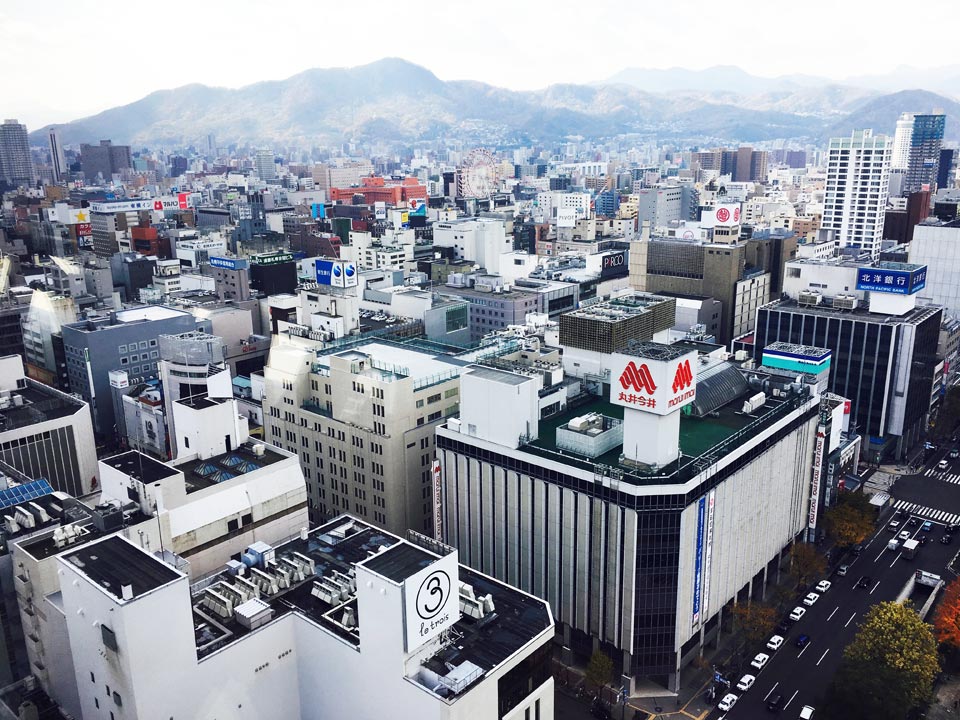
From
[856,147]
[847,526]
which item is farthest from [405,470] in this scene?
[856,147]

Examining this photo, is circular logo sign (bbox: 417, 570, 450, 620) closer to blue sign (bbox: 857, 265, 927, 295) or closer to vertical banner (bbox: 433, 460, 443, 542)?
vertical banner (bbox: 433, 460, 443, 542)

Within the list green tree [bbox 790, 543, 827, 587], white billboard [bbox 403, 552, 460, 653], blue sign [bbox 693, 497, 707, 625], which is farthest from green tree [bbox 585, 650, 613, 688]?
green tree [bbox 790, 543, 827, 587]

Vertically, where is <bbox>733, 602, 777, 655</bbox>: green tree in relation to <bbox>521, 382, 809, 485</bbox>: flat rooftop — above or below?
below

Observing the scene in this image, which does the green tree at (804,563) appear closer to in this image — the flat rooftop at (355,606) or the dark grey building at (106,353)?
the flat rooftop at (355,606)

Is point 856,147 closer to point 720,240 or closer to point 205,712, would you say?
point 720,240

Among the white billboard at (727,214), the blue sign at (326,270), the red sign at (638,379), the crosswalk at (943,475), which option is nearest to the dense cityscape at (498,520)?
the red sign at (638,379)

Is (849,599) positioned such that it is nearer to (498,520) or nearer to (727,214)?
(498,520)
